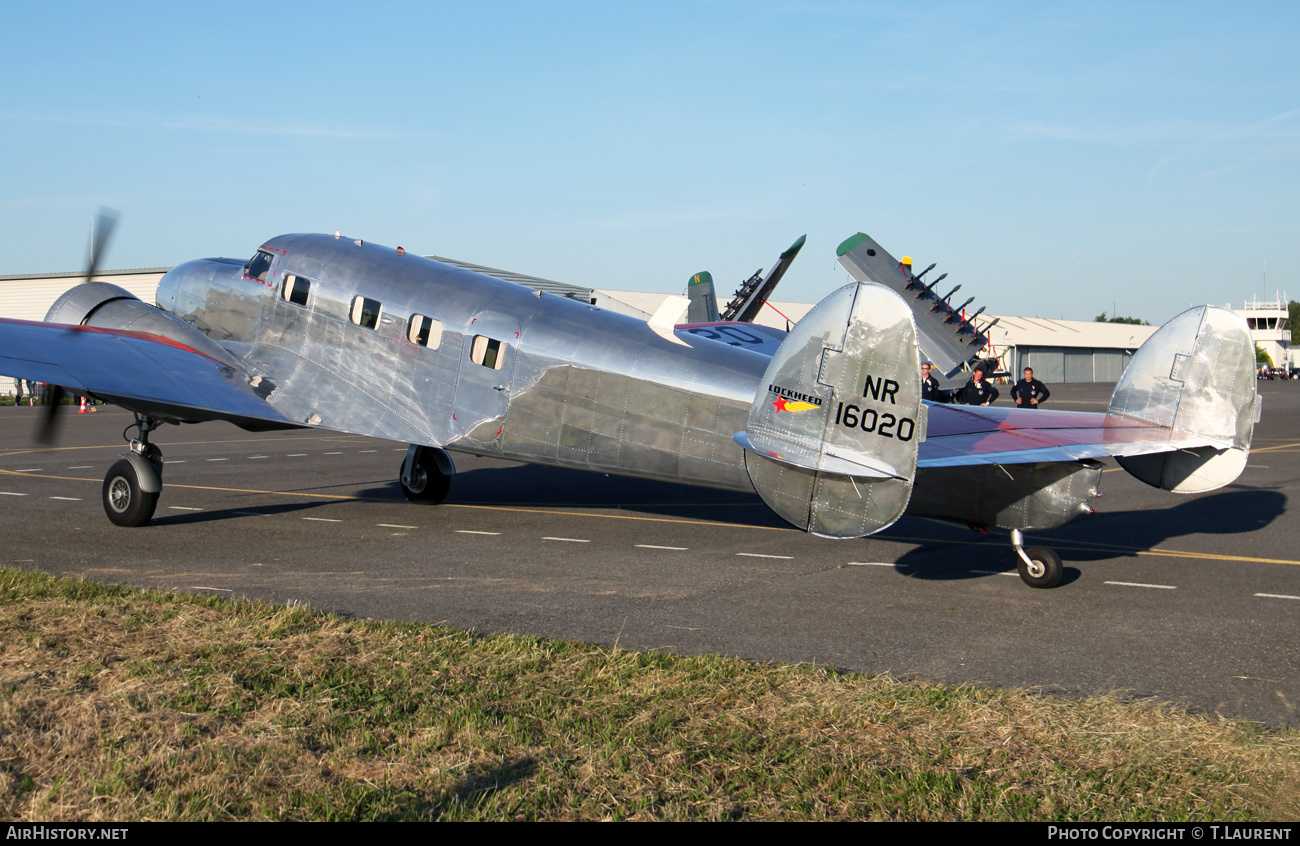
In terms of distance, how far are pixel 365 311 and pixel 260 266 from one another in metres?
2.43

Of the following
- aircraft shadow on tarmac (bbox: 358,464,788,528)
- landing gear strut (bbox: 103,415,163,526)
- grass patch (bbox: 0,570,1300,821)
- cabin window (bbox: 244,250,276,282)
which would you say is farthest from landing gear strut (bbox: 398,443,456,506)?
grass patch (bbox: 0,570,1300,821)

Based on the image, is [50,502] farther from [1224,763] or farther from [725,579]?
[1224,763]

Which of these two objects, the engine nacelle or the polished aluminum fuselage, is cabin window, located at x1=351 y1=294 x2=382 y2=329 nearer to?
the polished aluminum fuselage

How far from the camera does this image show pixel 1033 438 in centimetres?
999

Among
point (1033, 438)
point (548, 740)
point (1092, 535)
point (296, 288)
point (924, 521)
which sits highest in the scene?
point (296, 288)

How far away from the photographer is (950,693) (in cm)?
679

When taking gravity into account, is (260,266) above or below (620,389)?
above

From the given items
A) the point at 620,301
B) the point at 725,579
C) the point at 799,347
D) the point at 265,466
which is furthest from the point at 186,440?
Result: the point at 620,301

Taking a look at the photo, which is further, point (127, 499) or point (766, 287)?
point (766, 287)

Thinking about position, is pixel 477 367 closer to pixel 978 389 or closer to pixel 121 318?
pixel 121 318

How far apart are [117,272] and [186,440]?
27.3 metres

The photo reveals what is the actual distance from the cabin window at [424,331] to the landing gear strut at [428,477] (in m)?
3.16

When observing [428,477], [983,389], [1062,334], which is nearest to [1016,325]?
[1062,334]

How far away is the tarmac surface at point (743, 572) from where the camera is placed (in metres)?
8.06
